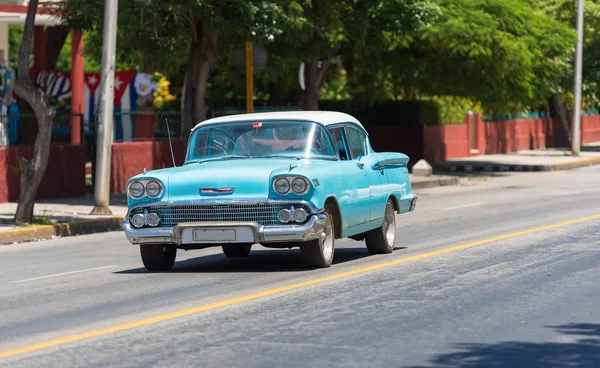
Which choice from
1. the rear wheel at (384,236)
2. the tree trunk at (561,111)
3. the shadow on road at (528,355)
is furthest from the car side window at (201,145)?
the tree trunk at (561,111)

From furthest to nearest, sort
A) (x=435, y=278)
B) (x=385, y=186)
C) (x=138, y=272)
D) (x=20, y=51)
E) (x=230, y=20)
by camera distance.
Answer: (x=230, y=20) → (x=20, y=51) → (x=385, y=186) → (x=138, y=272) → (x=435, y=278)

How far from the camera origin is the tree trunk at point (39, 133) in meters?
20.3

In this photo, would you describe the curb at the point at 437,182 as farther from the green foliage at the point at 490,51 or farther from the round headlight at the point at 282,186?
the round headlight at the point at 282,186

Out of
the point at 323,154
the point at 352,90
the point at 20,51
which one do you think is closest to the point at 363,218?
the point at 323,154

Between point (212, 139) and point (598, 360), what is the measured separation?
6.87 metres

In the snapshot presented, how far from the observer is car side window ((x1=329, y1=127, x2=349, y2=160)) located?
14.4m

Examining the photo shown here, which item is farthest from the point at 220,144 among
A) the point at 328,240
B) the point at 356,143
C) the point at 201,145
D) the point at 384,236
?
the point at 384,236

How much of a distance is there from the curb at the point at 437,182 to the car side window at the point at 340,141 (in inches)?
665

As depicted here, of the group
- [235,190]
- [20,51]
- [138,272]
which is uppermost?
[20,51]

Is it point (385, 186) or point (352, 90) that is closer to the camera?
point (385, 186)

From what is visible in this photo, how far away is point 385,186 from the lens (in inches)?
597

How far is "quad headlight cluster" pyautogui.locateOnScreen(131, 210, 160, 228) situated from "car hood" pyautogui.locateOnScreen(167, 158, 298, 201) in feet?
0.83

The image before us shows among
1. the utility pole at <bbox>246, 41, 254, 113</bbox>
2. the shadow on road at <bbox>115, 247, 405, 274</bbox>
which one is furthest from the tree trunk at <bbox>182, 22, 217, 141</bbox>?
the shadow on road at <bbox>115, 247, 405, 274</bbox>

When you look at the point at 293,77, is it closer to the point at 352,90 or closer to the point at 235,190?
the point at 352,90
